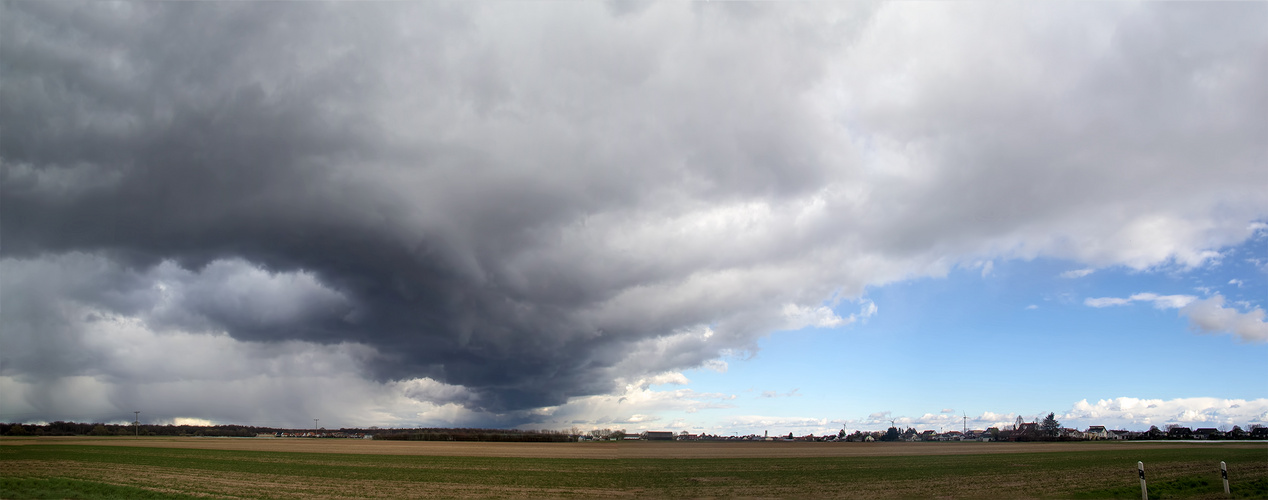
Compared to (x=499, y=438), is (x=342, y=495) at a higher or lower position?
higher

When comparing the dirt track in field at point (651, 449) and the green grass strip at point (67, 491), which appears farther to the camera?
the dirt track in field at point (651, 449)

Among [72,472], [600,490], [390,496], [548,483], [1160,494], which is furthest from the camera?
[72,472]

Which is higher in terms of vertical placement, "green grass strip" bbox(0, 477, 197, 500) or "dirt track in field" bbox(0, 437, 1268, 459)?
"green grass strip" bbox(0, 477, 197, 500)

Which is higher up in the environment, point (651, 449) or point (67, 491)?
point (67, 491)

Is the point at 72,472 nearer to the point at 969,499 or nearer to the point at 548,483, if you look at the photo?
the point at 548,483

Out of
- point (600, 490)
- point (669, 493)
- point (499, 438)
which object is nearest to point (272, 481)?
point (600, 490)

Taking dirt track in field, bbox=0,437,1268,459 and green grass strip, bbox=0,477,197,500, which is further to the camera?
dirt track in field, bbox=0,437,1268,459

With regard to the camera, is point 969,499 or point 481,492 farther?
point 481,492

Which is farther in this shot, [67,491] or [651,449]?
[651,449]

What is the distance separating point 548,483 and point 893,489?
17.2 meters

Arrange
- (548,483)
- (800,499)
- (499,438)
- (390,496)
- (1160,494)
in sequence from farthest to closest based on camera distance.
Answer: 1. (499,438)
2. (548,483)
3. (390,496)
4. (800,499)
5. (1160,494)

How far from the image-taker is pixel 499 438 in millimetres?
177750

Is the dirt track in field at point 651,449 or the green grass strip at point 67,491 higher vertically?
the green grass strip at point 67,491

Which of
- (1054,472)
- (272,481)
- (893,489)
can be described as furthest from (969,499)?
(272,481)
